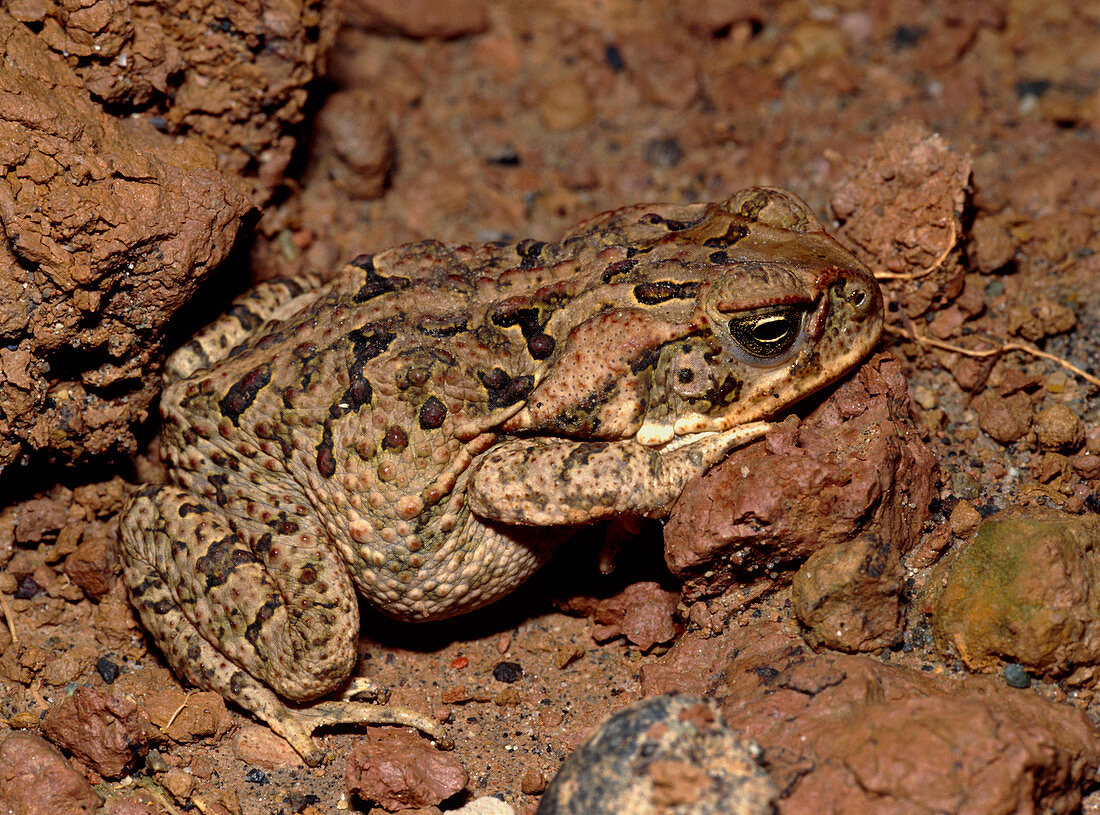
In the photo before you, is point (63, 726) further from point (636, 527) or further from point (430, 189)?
point (430, 189)

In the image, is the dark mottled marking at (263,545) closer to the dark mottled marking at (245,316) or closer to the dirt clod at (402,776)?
the dirt clod at (402,776)

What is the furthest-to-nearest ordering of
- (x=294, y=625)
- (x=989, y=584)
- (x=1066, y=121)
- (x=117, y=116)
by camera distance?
(x=1066, y=121) < (x=117, y=116) < (x=294, y=625) < (x=989, y=584)

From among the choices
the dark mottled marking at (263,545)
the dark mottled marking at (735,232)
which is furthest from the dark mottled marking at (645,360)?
the dark mottled marking at (263,545)

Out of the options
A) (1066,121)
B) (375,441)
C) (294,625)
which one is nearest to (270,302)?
(375,441)

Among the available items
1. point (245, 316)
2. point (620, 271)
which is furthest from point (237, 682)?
point (620, 271)

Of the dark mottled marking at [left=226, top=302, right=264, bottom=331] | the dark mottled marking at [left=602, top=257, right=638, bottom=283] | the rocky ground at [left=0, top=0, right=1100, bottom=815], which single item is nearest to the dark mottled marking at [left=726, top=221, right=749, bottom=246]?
the dark mottled marking at [left=602, top=257, right=638, bottom=283]

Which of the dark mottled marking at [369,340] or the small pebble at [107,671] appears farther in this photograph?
the small pebble at [107,671]

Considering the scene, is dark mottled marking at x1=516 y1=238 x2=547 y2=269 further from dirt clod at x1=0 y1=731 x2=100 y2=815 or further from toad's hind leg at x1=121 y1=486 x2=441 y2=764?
dirt clod at x1=0 y1=731 x2=100 y2=815
